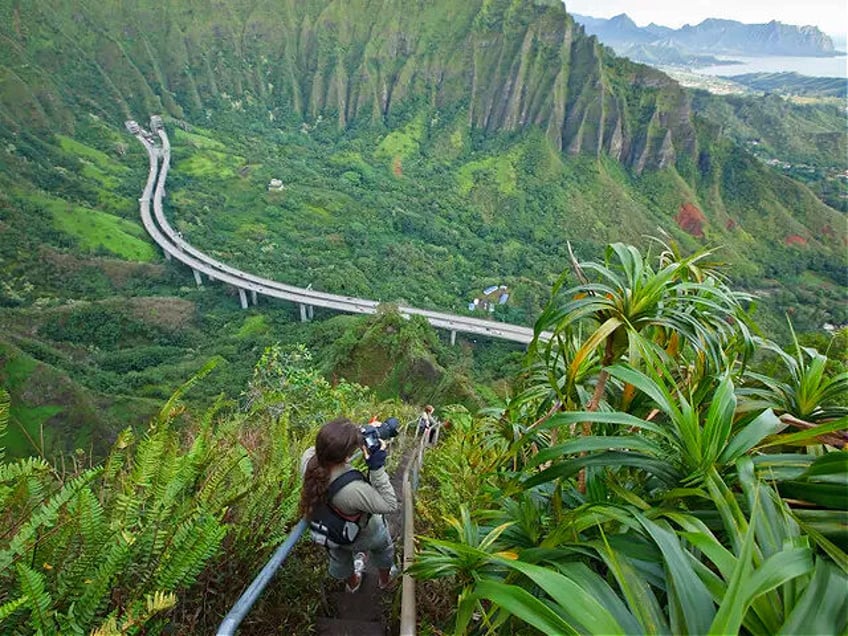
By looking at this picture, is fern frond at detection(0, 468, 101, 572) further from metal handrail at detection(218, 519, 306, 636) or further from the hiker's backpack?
the hiker's backpack

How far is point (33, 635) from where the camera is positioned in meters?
1.62

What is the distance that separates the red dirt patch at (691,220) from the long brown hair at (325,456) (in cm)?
8147

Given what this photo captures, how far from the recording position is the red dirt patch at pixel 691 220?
2884 inches

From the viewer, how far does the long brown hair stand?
2.52 m

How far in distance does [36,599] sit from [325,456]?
1.25 m

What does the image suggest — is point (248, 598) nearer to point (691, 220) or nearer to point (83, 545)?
point (83, 545)

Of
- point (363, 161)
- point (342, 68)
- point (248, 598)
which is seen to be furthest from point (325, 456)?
point (342, 68)

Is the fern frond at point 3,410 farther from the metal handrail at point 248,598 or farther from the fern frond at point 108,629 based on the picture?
the metal handrail at point 248,598

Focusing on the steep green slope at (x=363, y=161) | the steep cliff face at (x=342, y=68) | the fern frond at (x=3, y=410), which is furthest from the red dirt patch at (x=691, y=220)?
the fern frond at (x=3, y=410)

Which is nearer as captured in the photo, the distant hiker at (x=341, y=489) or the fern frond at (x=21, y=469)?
the fern frond at (x=21, y=469)

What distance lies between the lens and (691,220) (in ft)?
245

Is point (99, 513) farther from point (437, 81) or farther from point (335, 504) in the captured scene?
point (437, 81)

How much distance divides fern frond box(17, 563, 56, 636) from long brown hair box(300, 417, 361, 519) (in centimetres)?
113

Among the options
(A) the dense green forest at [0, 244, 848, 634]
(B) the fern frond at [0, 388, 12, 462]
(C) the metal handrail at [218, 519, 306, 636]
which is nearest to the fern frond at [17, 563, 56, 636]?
(A) the dense green forest at [0, 244, 848, 634]
